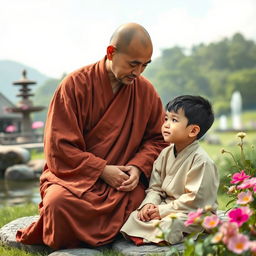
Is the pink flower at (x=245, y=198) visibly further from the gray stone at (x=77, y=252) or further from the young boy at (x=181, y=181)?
the gray stone at (x=77, y=252)

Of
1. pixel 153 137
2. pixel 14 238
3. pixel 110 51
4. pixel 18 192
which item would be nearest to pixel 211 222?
pixel 110 51

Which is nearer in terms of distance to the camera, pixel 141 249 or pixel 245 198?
pixel 245 198

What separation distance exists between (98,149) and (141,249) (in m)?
0.78

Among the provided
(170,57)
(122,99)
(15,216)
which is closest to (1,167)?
(15,216)

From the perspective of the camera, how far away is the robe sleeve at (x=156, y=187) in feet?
11.2

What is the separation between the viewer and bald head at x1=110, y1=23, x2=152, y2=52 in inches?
130

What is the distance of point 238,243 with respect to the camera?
1936mm

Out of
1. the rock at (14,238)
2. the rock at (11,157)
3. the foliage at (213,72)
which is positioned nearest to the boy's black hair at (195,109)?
the rock at (14,238)

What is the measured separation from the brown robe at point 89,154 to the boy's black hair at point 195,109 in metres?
0.42

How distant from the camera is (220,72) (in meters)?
48.4

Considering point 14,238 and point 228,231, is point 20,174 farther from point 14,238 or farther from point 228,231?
point 228,231

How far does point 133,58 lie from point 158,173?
32.3 inches

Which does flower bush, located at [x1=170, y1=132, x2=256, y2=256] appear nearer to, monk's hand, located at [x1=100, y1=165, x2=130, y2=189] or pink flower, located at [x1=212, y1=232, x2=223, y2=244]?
pink flower, located at [x1=212, y1=232, x2=223, y2=244]

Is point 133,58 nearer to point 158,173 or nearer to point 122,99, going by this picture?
point 122,99
